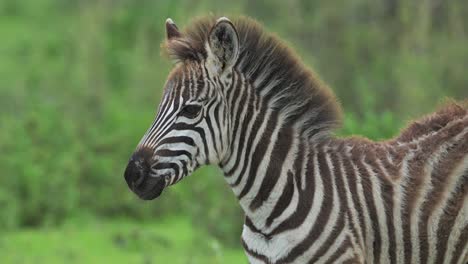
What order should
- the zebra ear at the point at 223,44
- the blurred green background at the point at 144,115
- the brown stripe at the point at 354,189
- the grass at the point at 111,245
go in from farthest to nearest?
1. the blurred green background at the point at 144,115
2. the grass at the point at 111,245
3. the brown stripe at the point at 354,189
4. the zebra ear at the point at 223,44

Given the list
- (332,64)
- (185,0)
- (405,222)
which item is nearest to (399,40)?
(332,64)

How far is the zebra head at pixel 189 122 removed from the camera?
6117 millimetres

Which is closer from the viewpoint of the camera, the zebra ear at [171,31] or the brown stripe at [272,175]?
the brown stripe at [272,175]

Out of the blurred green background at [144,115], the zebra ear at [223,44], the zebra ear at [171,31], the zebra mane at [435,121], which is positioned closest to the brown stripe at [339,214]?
the zebra mane at [435,121]

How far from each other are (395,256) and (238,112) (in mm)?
1237

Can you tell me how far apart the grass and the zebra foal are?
6134 mm

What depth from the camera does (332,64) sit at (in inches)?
726

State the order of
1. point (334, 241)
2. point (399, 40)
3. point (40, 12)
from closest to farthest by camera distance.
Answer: point (334, 241), point (399, 40), point (40, 12)

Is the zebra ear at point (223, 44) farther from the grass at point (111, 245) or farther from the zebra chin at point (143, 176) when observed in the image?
the grass at point (111, 245)

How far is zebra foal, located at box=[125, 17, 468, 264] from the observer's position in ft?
20.4

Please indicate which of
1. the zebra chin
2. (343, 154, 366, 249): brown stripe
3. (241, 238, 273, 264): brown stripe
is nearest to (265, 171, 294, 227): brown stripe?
(241, 238, 273, 264): brown stripe

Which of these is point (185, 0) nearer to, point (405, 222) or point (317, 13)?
point (317, 13)

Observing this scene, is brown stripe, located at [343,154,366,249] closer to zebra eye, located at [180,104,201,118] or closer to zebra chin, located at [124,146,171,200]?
zebra eye, located at [180,104,201,118]

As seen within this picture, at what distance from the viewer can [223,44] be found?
6.28m
